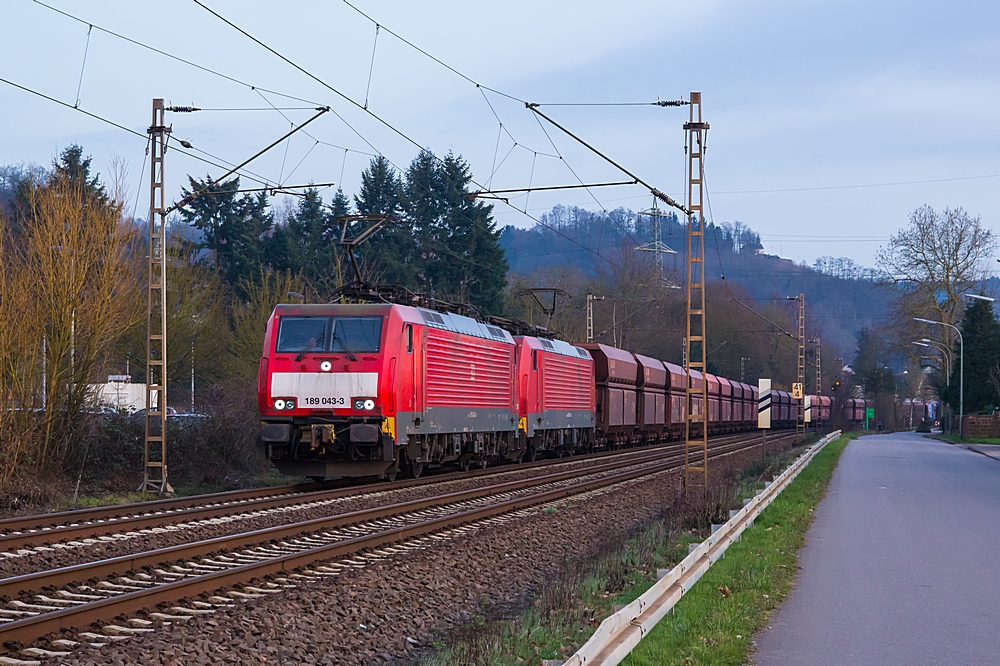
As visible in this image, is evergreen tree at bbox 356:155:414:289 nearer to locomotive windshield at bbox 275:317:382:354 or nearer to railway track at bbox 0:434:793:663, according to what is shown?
locomotive windshield at bbox 275:317:382:354

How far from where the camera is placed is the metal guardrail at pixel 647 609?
6480 millimetres

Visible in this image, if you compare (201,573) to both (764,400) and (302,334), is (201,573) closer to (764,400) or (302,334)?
(302,334)

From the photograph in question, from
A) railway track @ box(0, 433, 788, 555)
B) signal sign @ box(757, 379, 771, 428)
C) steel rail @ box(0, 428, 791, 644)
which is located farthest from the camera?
signal sign @ box(757, 379, 771, 428)

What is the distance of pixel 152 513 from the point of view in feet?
49.8

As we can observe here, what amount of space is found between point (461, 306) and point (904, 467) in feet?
47.1

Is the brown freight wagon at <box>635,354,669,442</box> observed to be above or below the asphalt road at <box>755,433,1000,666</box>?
above

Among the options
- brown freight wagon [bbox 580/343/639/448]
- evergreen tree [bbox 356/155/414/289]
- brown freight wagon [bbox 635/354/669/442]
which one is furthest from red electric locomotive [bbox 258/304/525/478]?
evergreen tree [bbox 356/155/414/289]

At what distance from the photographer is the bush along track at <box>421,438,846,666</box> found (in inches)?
291

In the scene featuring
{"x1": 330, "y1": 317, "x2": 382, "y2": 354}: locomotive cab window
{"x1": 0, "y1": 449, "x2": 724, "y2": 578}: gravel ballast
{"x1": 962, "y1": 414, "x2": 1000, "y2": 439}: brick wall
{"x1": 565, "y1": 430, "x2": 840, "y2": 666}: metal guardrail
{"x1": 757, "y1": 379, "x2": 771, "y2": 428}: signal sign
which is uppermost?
{"x1": 330, "y1": 317, "x2": 382, "y2": 354}: locomotive cab window

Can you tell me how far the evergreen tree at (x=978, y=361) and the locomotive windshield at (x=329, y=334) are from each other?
55.7m

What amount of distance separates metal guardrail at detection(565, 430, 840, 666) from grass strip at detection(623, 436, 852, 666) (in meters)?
0.09

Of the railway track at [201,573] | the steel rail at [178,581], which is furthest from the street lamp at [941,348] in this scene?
the steel rail at [178,581]

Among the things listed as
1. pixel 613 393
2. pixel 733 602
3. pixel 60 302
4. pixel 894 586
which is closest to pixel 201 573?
pixel 733 602

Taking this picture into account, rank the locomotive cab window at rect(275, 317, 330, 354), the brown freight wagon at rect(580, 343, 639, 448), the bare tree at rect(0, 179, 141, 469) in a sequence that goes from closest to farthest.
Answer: the bare tree at rect(0, 179, 141, 469), the locomotive cab window at rect(275, 317, 330, 354), the brown freight wagon at rect(580, 343, 639, 448)
